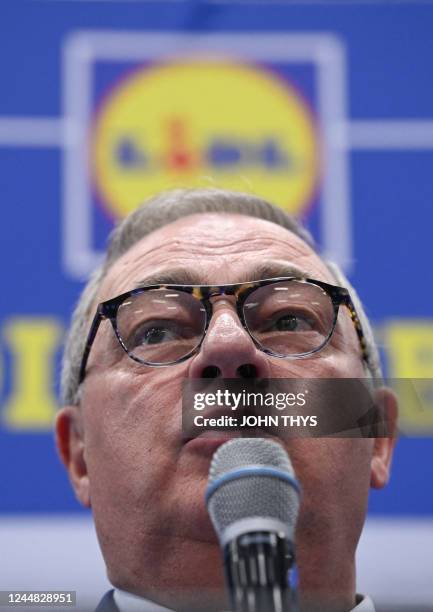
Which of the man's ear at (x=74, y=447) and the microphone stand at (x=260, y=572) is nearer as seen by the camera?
the microphone stand at (x=260, y=572)

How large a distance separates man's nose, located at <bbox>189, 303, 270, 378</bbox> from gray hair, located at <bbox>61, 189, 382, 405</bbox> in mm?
277

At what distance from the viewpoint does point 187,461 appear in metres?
0.64

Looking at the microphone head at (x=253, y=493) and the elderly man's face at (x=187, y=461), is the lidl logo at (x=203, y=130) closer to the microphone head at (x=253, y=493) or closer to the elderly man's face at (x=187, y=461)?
the elderly man's face at (x=187, y=461)

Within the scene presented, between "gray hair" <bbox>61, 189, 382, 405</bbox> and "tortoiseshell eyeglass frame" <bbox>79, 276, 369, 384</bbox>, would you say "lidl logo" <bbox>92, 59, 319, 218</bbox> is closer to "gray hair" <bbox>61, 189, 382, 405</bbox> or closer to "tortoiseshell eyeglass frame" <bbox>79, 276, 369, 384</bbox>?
"gray hair" <bbox>61, 189, 382, 405</bbox>

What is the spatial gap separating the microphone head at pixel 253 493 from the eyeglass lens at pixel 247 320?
238 millimetres

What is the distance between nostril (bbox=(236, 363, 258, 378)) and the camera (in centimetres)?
64

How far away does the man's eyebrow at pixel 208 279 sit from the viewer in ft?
2.50

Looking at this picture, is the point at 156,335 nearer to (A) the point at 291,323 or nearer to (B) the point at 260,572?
(A) the point at 291,323

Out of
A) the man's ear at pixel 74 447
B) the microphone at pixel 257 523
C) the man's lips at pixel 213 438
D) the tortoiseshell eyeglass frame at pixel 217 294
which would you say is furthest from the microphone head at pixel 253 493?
the man's ear at pixel 74 447

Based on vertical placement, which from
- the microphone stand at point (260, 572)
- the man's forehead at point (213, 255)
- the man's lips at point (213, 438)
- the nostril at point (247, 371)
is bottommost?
the microphone stand at point (260, 572)

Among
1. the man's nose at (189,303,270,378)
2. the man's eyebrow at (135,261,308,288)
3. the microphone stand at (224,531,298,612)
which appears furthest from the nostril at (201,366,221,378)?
the microphone stand at (224,531,298,612)

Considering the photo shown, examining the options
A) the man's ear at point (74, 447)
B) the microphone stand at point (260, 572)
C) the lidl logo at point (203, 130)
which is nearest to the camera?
the microphone stand at point (260, 572)

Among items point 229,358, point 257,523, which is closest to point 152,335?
point 229,358

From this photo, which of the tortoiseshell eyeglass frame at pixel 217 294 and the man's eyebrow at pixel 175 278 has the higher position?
the man's eyebrow at pixel 175 278
